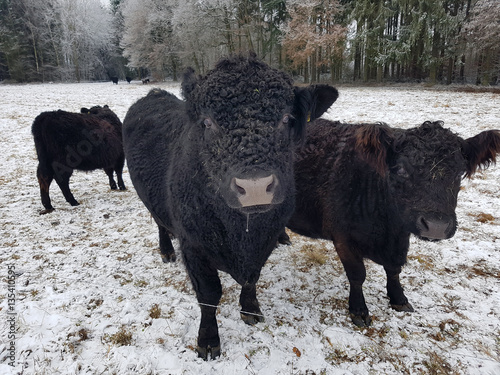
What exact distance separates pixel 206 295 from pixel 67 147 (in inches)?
196

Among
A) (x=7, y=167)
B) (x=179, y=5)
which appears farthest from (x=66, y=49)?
(x=7, y=167)

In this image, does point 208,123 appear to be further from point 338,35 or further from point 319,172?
point 338,35

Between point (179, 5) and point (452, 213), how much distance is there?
27.9 metres

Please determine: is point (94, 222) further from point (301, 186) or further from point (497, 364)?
point (497, 364)

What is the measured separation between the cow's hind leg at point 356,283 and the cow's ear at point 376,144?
3.05 feet

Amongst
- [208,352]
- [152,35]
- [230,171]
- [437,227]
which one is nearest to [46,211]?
[208,352]

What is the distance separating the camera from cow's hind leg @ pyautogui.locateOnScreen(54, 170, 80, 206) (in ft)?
18.5

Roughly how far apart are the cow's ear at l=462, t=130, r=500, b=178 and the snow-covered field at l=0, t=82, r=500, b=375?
1.70m

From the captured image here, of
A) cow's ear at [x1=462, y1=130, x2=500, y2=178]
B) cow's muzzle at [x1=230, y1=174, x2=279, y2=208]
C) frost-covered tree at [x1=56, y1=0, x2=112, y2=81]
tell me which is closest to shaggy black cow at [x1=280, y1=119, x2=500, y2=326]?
cow's ear at [x1=462, y1=130, x2=500, y2=178]

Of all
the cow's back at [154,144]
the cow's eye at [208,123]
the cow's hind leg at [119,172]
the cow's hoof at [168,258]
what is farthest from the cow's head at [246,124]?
the cow's hind leg at [119,172]

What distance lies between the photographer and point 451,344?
260 cm

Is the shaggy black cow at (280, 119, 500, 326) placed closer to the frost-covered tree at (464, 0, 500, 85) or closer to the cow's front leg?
the cow's front leg

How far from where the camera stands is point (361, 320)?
9.46ft

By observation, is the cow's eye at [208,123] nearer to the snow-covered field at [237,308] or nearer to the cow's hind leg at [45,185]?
the snow-covered field at [237,308]
